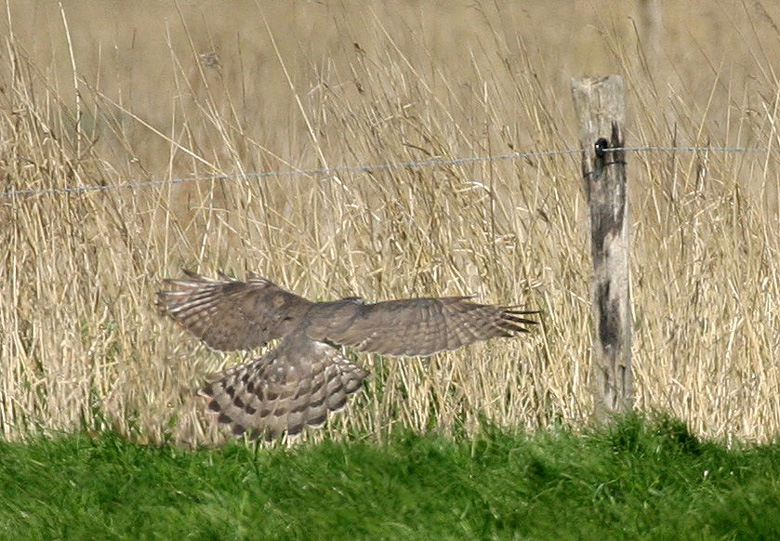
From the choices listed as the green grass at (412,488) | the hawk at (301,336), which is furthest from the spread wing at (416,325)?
the green grass at (412,488)

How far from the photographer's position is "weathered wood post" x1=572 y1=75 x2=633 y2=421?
590 centimetres

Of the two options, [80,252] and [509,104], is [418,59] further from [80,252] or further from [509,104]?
[80,252]

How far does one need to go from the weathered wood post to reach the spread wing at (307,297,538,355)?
20.5 inches

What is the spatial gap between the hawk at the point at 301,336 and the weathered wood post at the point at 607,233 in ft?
1.20

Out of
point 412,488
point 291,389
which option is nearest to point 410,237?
point 291,389

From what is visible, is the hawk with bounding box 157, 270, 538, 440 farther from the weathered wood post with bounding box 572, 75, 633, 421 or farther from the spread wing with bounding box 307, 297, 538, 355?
the weathered wood post with bounding box 572, 75, 633, 421

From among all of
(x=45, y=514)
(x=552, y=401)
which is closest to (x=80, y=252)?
(x=45, y=514)

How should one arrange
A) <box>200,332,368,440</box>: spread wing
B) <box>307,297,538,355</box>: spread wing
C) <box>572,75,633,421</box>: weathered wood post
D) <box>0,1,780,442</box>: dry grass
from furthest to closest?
<box>0,1,780,442</box>: dry grass → <box>572,75,633,421</box>: weathered wood post → <box>200,332,368,440</box>: spread wing → <box>307,297,538,355</box>: spread wing

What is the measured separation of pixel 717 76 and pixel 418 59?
1.24m

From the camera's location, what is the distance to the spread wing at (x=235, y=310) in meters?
5.80

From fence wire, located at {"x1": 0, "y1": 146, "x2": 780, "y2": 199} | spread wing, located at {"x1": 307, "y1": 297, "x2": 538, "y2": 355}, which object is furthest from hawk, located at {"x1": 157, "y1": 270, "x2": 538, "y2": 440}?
fence wire, located at {"x1": 0, "y1": 146, "x2": 780, "y2": 199}

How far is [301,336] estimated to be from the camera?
226 inches

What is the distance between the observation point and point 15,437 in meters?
6.45

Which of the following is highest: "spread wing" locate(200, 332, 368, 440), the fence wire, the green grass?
the fence wire
